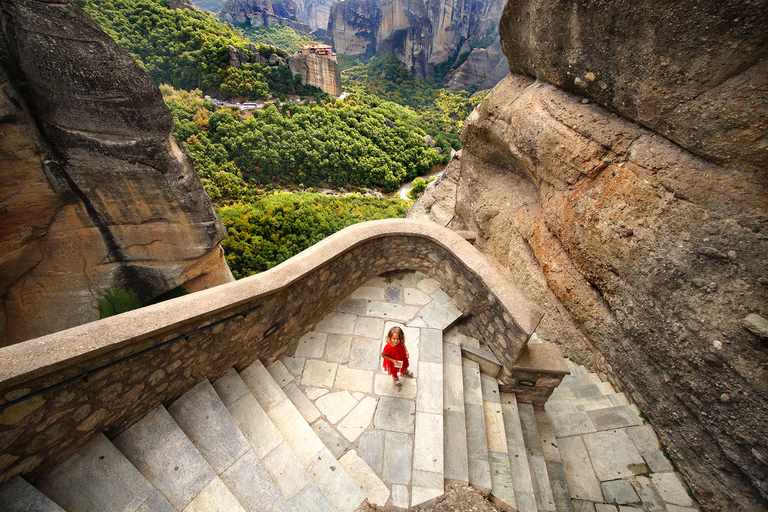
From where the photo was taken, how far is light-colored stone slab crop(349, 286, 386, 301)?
4649 mm

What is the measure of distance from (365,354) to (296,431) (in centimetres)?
115

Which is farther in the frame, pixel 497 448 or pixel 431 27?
pixel 431 27

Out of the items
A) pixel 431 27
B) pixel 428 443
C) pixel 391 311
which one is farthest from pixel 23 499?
pixel 431 27

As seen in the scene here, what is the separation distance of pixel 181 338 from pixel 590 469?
4.79 meters

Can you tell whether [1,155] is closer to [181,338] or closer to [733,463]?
[181,338]

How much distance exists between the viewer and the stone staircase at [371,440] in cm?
247

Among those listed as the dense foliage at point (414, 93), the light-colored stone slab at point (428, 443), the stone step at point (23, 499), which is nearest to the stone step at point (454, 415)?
the light-colored stone slab at point (428, 443)

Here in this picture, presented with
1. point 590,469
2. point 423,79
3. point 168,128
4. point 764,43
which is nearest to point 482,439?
point 590,469

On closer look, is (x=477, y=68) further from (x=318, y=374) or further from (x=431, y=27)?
(x=318, y=374)

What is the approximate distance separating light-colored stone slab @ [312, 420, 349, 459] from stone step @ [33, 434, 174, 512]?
128 cm

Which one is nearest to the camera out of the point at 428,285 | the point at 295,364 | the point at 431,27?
the point at 295,364

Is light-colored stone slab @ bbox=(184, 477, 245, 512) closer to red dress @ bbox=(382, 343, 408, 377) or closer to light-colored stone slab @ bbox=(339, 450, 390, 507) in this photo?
light-colored stone slab @ bbox=(339, 450, 390, 507)

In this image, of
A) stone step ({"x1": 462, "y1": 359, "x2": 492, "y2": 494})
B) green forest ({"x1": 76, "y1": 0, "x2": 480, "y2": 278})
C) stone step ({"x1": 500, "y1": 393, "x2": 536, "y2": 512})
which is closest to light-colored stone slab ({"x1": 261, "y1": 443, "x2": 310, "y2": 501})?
stone step ({"x1": 462, "y1": 359, "x2": 492, "y2": 494})

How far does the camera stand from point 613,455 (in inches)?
153
